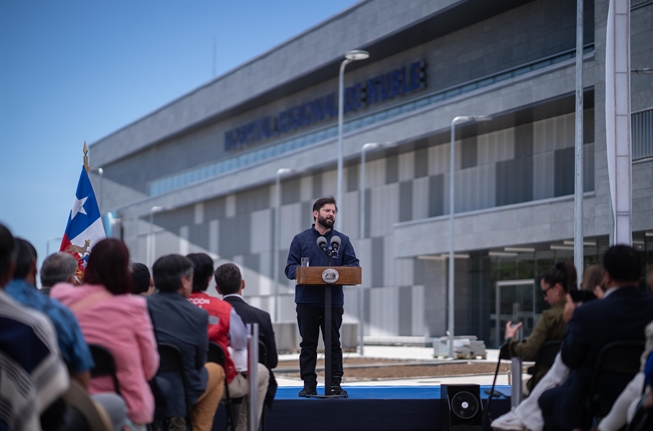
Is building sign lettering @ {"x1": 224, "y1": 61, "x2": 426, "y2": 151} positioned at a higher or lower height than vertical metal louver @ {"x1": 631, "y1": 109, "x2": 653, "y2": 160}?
higher

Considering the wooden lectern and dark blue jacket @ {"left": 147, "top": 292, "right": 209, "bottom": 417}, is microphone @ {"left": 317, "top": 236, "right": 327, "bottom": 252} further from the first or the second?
dark blue jacket @ {"left": 147, "top": 292, "right": 209, "bottom": 417}

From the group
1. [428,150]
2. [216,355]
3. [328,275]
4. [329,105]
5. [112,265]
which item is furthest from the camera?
[329,105]

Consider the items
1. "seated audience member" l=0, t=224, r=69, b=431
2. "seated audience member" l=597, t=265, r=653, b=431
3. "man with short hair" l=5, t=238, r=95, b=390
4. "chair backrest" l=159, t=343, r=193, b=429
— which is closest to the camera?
"seated audience member" l=0, t=224, r=69, b=431

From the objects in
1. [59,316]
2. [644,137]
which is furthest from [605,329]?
[644,137]

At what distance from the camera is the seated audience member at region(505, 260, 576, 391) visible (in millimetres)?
6777

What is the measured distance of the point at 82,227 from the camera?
11.8 meters

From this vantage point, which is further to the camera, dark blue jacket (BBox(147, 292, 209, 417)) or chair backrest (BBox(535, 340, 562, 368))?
chair backrest (BBox(535, 340, 562, 368))

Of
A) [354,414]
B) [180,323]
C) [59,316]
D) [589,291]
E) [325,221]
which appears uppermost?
[325,221]

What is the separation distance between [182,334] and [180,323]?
0.26ft

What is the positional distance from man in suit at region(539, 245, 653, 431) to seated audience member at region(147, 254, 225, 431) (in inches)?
98.4

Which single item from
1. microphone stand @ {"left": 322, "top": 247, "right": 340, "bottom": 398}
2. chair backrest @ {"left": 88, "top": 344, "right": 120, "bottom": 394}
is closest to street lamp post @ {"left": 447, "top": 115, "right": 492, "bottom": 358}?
microphone stand @ {"left": 322, "top": 247, "right": 340, "bottom": 398}

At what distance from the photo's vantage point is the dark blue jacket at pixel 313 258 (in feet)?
31.8

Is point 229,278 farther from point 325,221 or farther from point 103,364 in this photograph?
point 325,221

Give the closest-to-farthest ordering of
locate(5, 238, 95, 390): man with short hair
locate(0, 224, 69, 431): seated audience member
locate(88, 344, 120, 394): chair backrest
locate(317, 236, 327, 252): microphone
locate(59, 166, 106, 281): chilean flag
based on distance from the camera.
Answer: locate(0, 224, 69, 431): seated audience member
locate(5, 238, 95, 390): man with short hair
locate(88, 344, 120, 394): chair backrest
locate(317, 236, 327, 252): microphone
locate(59, 166, 106, 281): chilean flag
